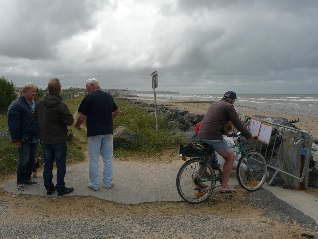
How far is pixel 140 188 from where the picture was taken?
6.69 m

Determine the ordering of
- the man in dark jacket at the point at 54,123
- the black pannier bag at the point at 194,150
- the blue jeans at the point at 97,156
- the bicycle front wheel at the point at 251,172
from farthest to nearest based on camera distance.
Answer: the bicycle front wheel at the point at 251,172, the blue jeans at the point at 97,156, the black pannier bag at the point at 194,150, the man in dark jacket at the point at 54,123

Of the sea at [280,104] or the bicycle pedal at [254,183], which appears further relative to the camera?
the sea at [280,104]

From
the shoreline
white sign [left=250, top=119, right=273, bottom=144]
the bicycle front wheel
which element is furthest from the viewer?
the shoreline

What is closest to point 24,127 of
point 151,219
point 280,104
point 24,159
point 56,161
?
point 24,159

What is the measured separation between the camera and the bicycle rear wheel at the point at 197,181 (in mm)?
6008

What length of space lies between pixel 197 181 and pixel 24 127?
→ 10.9 feet

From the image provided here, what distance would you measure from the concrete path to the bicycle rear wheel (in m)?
0.25

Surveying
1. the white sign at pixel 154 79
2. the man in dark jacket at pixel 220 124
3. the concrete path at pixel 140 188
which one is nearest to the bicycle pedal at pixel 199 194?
the concrete path at pixel 140 188

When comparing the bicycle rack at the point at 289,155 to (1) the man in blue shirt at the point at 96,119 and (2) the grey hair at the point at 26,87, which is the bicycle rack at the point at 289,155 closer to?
(1) the man in blue shirt at the point at 96,119

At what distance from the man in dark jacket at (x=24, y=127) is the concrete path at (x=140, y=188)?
45 cm

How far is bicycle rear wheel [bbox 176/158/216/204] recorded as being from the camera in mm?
6008

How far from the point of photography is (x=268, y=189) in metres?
6.84

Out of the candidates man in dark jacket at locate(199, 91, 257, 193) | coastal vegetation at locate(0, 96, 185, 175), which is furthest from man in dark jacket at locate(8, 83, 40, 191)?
man in dark jacket at locate(199, 91, 257, 193)

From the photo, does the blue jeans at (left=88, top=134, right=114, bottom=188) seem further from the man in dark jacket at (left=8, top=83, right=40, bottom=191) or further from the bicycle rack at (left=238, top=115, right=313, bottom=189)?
the bicycle rack at (left=238, top=115, right=313, bottom=189)
